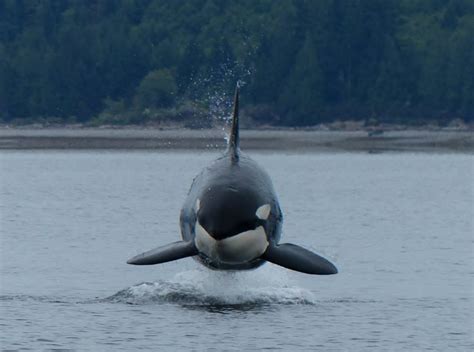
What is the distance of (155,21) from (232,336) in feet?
543

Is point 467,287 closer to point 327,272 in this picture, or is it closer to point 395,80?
point 327,272

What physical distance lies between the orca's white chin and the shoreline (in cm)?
9379

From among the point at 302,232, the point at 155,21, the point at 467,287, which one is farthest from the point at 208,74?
the point at 467,287

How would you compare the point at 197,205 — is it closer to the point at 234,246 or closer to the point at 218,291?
the point at 234,246

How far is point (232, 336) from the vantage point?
1216 inches

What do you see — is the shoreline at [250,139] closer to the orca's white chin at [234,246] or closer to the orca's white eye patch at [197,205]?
the orca's white eye patch at [197,205]

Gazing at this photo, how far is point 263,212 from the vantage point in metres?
33.2

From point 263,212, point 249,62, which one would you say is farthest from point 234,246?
point 249,62

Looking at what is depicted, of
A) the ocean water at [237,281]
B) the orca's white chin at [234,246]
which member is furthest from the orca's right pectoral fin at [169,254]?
the ocean water at [237,281]

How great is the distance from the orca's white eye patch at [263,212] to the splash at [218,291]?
2.16m

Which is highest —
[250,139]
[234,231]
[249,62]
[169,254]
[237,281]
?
[234,231]

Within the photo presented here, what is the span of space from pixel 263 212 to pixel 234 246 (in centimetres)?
129

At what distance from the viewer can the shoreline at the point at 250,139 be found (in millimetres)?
135875

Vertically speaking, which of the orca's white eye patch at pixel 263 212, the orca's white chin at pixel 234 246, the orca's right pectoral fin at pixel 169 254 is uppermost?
the orca's white eye patch at pixel 263 212
